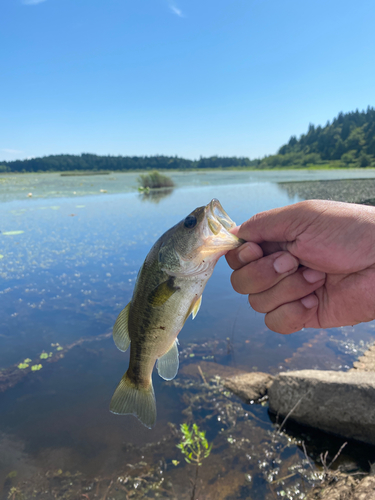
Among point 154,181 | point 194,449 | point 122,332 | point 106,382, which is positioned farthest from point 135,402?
point 154,181

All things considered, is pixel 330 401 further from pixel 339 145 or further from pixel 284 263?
pixel 339 145

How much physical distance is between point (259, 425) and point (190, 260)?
12.8 feet

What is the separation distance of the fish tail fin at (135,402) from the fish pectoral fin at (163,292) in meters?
0.87

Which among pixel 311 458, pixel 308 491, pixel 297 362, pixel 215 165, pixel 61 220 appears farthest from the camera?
pixel 215 165

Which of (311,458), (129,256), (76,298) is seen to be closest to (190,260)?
(311,458)

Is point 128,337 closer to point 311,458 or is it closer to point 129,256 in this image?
point 311,458

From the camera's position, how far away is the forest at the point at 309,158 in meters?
107

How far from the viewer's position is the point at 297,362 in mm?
6145

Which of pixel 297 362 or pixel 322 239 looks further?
pixel 297 362

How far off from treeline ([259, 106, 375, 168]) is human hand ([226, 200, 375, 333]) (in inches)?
4169

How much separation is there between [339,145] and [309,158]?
12144 millimetres

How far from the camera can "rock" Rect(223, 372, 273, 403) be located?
17.1 feet

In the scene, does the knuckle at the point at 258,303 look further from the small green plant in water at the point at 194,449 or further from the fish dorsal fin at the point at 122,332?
the small green plant in water at the point at 194,449

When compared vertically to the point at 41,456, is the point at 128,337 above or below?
above
